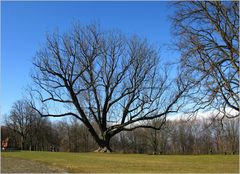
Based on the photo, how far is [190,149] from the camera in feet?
260

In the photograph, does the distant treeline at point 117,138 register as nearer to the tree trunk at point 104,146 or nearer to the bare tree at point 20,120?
the bare tree at point 20,120

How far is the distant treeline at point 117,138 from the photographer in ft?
241

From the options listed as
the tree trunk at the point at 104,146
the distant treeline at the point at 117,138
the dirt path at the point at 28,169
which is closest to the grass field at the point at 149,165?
the dirt path at the point at 28,169

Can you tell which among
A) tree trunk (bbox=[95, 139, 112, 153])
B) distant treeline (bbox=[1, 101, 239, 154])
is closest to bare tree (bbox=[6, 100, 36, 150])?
distant treeline (bbox=[1, 101, 239, 154])

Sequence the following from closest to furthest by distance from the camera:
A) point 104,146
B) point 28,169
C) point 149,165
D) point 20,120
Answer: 1. point 28,169
2. point 149,165
3. point 104,146
4. point 20,120

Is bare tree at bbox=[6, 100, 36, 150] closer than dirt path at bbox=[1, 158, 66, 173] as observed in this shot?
No

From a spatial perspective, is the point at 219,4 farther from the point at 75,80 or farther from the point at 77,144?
the point at 77,144

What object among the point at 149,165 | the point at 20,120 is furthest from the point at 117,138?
the point at 149,165

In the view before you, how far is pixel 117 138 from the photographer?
86625 millimetres

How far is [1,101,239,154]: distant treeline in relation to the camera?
7356cm

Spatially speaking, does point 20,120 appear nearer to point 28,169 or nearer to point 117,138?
point 117,138

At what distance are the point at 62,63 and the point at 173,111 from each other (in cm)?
1448

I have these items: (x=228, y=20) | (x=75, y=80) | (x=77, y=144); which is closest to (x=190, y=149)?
(x=77, y=144)

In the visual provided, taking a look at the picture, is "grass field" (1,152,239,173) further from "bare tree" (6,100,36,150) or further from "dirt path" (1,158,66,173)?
"bare tree" (6,100,36,150)
